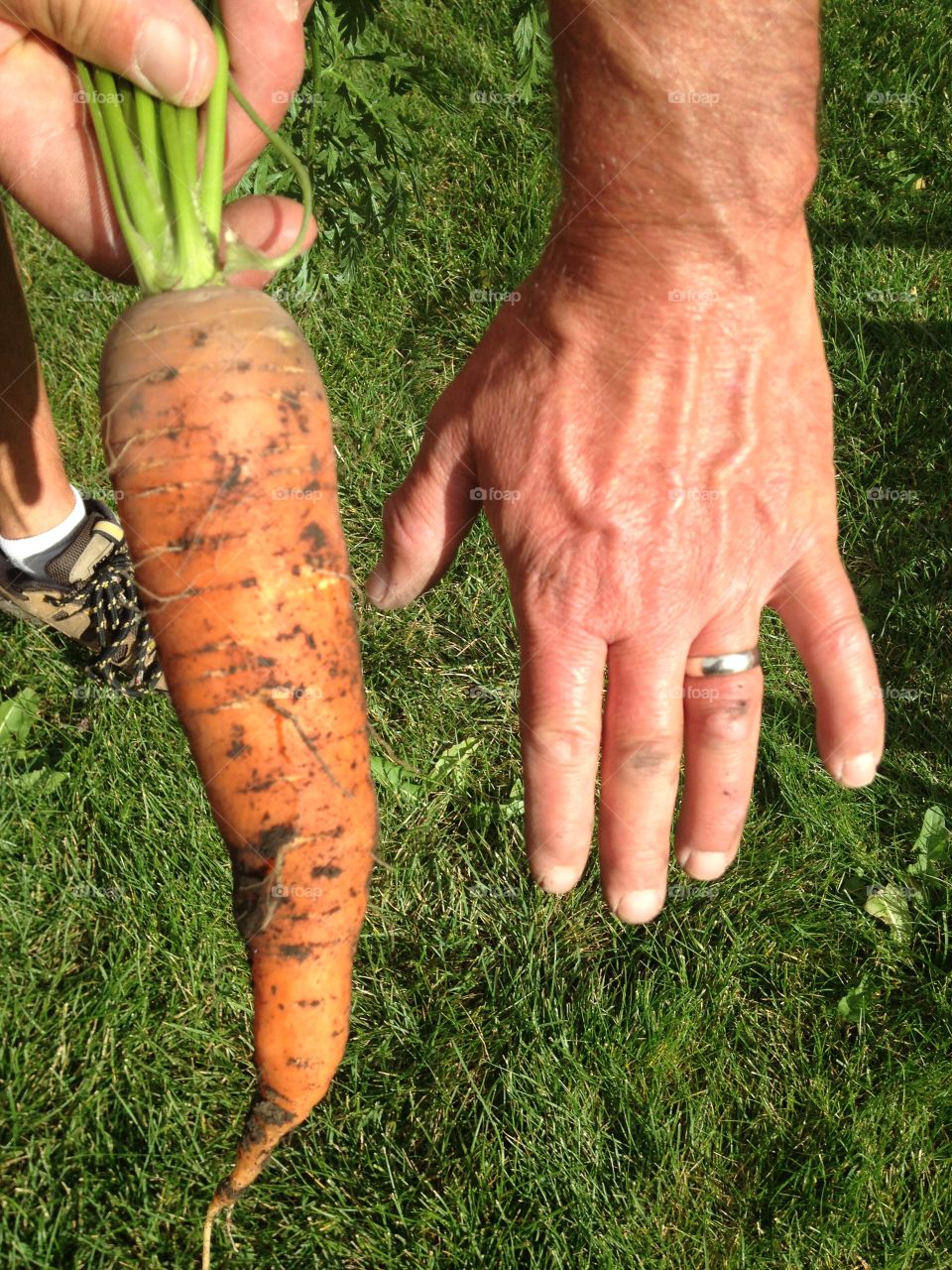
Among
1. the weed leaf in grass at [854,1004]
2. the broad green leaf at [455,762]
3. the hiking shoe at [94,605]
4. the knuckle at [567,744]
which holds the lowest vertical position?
the weed leaf in grass at [854,1004]

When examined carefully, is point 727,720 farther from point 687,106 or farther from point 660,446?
point 687,106

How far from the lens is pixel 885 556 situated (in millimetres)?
3273

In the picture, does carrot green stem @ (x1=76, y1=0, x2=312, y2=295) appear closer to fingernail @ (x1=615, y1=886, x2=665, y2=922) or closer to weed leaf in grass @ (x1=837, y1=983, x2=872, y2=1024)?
fingernail @ (x1=615, y1=886, x2=665, y2=922)

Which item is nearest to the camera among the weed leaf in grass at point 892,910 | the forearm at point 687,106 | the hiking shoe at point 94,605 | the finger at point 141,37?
the forearm at point 687,106

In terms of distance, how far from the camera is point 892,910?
2699 millimetres

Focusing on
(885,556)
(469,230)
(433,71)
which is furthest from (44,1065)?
(433,71)

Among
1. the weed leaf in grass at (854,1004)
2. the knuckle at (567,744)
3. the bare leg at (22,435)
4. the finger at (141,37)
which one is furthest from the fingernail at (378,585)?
the weed leaf in grass at (854,1004)

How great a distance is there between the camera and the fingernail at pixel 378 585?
2.16 metres

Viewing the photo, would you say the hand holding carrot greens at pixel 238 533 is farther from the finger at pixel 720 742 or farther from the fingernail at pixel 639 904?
the finger at pixel 720 742

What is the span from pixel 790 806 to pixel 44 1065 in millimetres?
1992

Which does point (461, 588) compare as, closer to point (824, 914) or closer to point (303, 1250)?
point (824, 914)

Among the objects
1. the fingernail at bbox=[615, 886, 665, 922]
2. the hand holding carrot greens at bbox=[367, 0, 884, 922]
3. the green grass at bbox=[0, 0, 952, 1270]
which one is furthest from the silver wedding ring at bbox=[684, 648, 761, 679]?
the green grass at bbox=[0, 0, 952, 1270]

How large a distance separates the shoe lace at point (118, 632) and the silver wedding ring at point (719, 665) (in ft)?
5.51

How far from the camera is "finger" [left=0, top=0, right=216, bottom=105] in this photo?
185cm
